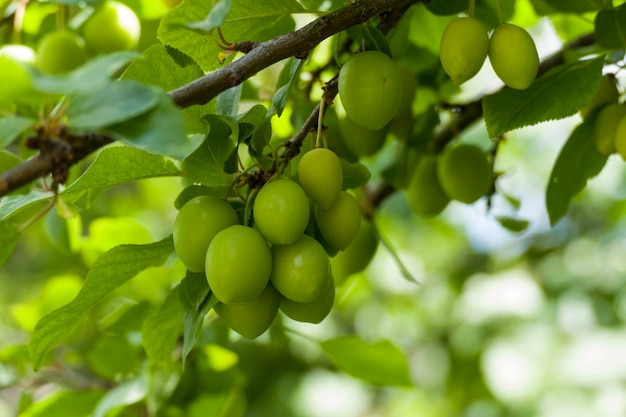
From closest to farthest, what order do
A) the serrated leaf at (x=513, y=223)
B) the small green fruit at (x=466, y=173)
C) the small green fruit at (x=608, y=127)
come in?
the small green fruit at (x=608, y=127)
the small green fruit at (x=466, y=173)
the serrated leaf at (x=513, y=223)

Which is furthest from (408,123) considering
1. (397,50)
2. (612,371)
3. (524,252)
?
(524,252)

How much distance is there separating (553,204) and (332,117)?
27 cm

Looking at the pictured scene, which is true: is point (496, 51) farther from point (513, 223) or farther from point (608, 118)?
point (513, 223)

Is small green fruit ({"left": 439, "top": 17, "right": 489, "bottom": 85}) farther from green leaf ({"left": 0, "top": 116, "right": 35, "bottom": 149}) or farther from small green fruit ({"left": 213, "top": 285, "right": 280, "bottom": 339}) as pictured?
green leaf ({"left": 0, "top": 116, "right": 35, "bottom": 149})

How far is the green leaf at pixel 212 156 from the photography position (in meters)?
0.60

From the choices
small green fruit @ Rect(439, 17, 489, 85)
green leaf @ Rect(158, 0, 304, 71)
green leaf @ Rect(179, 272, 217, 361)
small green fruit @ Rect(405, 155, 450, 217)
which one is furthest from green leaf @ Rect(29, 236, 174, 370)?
small green fruit @ Rect(405, 155, 450, 217)

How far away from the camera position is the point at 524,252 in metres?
2.03

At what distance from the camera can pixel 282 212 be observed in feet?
1.81

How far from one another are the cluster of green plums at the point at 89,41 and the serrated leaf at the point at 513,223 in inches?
20.7

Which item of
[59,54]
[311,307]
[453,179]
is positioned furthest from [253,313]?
[59,54]

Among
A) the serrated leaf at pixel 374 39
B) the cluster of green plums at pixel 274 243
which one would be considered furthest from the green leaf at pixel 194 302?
the serrated leaf at pixel 374 39

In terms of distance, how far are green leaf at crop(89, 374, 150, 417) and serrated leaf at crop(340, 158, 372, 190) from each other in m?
0.39

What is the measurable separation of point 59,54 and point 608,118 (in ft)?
2.05

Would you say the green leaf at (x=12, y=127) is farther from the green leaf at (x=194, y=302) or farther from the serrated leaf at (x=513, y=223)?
the serrated leaf at (x=513, y=223)
